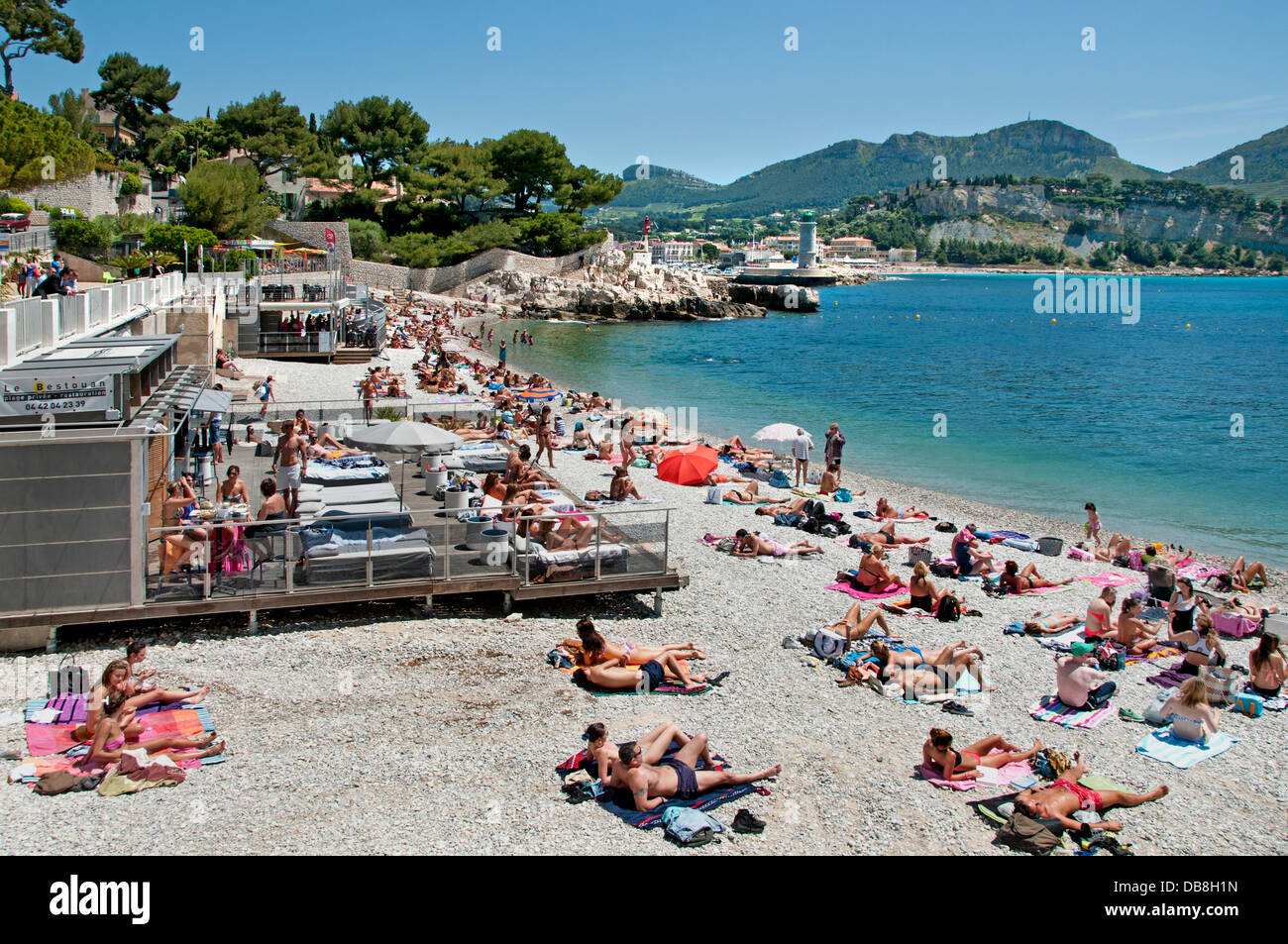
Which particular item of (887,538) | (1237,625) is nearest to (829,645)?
(887,538)

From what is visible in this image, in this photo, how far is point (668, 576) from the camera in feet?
35.8

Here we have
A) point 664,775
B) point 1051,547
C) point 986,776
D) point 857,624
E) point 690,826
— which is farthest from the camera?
point 1051,547

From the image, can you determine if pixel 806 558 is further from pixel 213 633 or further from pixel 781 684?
pixel 213 633

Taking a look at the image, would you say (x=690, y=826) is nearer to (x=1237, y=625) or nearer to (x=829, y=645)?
(x=829, y=645)

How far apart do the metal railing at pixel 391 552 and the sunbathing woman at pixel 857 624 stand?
202cm

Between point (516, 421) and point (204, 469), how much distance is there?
9243 mm

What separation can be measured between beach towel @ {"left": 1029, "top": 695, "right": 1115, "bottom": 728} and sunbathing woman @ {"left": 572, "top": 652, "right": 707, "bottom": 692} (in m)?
3.16

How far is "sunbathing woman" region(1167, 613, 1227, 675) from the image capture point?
32.4 ft

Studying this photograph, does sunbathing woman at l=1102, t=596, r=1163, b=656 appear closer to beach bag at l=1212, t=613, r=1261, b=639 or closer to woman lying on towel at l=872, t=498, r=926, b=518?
beach bag at l=1212, t=613, r=1261, b=639

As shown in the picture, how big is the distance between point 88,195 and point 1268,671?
42356 millimetres

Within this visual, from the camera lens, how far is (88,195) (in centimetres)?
3866

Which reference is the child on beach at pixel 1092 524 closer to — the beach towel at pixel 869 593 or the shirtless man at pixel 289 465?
the beach towel at pixel 869 593

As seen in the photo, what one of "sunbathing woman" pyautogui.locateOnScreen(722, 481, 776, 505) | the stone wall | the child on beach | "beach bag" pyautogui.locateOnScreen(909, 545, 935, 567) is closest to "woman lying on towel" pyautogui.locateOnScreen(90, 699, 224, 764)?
"beach bag" pyautogui.locateOnScreen(909, 545, 935, 567)
